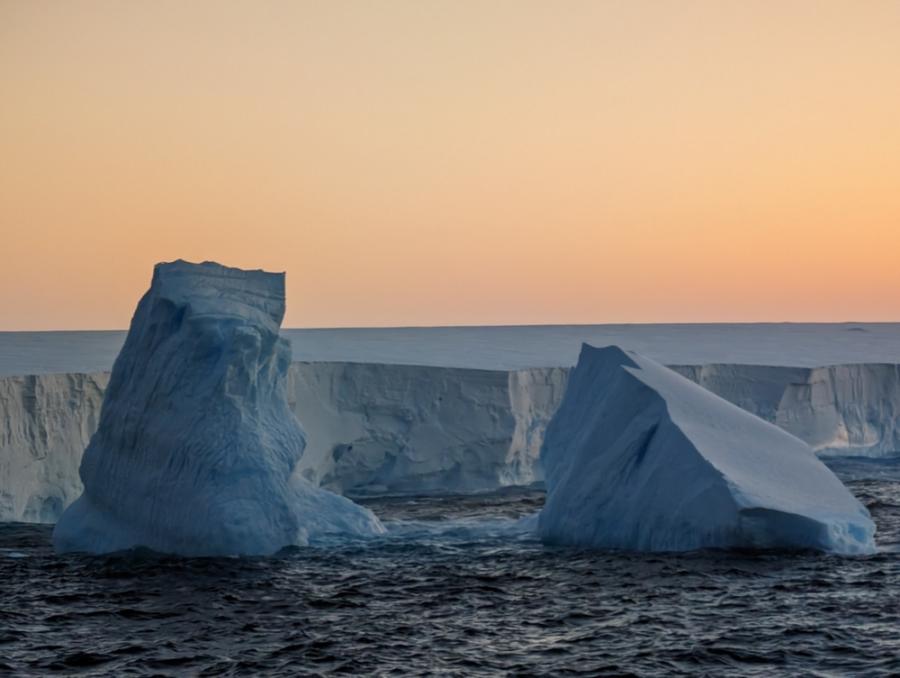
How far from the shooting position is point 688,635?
10.3 meters

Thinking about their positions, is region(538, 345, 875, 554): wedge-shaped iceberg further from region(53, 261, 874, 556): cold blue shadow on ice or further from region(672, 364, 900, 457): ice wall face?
region(672, 364, 900, 457): ice wall face

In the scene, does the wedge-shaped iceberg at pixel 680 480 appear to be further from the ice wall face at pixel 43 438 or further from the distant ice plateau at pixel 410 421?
the ice wall face at pixel 43 438

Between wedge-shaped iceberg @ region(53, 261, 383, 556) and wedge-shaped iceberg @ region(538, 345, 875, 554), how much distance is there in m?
2.84

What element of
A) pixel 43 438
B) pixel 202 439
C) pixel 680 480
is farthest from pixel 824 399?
pixel 202 439

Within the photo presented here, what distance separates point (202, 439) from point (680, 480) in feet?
17.5

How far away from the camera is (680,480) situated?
1306 cm

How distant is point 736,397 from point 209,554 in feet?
50.2

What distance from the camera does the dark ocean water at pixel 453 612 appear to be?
9.74m

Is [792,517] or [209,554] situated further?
[209,554]

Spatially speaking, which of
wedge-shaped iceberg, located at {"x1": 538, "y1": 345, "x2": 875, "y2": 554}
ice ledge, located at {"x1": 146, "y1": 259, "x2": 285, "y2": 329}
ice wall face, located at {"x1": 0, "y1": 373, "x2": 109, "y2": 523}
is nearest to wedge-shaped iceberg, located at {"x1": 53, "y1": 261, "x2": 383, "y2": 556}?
ice ledge, located at {"x1": 146, "y1": 259, "x2": 285, "y2": 329}

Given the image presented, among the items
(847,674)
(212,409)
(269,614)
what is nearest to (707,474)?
(847,674)

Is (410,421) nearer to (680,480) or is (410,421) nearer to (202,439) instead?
(202,439)

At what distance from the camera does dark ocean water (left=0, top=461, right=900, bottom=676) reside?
384 inches

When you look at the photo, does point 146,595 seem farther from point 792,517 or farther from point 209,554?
point 792,517
